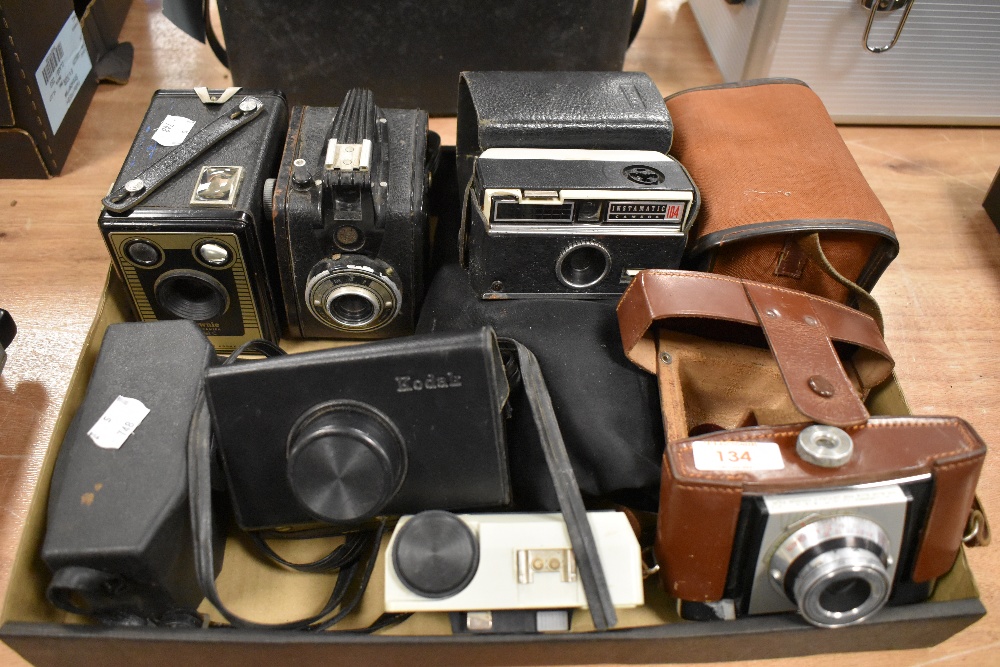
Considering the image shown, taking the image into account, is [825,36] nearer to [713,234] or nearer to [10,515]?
[713,234]

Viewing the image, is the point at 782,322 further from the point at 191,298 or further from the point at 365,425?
the point at 191,298

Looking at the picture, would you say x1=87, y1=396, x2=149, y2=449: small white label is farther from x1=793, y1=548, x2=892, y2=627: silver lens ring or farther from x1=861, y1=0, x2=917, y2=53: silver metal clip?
x1=861, y1=0, x2=917, y2=53: silver metal clip

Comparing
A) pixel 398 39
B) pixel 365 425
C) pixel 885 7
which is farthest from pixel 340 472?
pixel 885 7

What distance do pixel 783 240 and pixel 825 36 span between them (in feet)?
1.69

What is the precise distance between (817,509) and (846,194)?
447 mm

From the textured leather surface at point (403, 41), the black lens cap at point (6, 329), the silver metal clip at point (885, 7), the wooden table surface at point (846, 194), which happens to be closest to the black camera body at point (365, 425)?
the wooden table surface at point (846, 194)

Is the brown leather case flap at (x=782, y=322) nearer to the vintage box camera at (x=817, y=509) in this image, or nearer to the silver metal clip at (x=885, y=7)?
the vintage box camera at (x=817, y=509)

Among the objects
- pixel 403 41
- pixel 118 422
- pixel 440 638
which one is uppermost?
pixel 403 41

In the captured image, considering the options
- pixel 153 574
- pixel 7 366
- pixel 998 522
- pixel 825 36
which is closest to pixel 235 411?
pixel 153 574

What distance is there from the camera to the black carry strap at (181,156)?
3.35 ft

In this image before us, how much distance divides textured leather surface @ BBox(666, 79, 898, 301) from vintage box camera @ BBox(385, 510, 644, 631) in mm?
389

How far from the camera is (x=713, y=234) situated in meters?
1.05

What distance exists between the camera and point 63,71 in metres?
1.41

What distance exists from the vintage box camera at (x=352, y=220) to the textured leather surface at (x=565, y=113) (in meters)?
0.11
